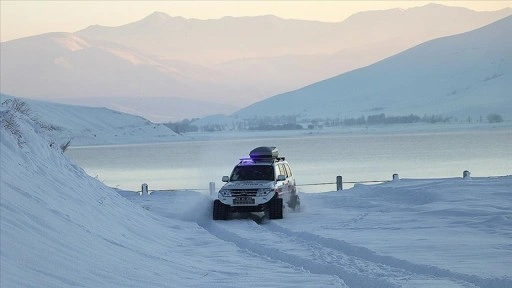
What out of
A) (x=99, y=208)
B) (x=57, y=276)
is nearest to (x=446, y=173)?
(x=99, y=208)

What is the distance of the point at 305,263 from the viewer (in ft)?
46.8

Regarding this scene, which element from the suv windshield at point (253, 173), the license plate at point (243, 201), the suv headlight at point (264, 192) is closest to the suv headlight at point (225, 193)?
the license plate at point (243, 201)

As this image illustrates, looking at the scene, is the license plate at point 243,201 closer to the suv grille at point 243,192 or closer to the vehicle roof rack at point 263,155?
the suv grille at point 243,192

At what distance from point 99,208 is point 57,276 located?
5695 millimetres

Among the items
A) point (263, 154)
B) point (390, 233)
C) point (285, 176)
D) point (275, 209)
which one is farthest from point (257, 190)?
point (390, 233)

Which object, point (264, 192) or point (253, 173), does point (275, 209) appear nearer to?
point (264, 192)

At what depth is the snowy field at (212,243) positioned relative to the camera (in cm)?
1113

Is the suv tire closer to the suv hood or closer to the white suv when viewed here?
the white suv

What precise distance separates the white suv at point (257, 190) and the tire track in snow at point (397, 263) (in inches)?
175

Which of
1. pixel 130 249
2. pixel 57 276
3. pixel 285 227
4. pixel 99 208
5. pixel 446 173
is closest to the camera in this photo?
pixel 57 276

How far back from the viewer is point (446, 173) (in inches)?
2277

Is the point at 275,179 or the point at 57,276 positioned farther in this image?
the point at 275,179

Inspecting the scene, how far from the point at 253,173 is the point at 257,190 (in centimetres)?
149

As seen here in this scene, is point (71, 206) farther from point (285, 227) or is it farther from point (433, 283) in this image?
point (285, 227)
